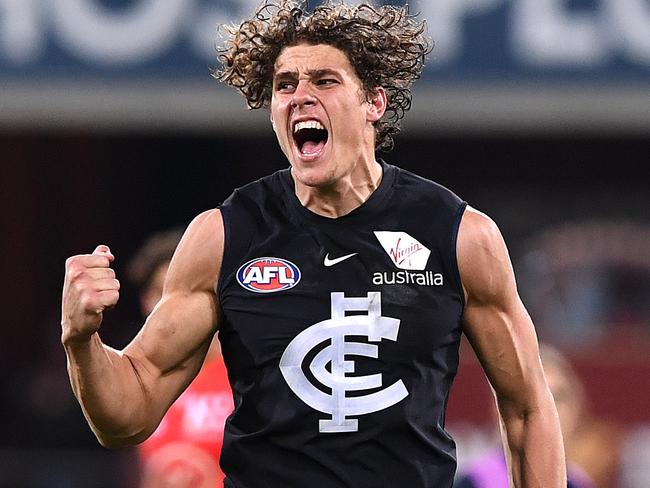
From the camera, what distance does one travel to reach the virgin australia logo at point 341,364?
4.08 m

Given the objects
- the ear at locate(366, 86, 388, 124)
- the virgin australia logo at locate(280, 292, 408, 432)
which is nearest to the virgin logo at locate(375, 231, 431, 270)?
the virgin australia logo at locate(280, 292, 408, 432)

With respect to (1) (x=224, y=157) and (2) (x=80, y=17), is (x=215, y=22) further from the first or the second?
(1) (x=224, y=157)

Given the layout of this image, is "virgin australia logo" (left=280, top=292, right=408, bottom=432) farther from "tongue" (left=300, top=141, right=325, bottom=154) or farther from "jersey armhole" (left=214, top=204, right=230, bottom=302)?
"tongue" (left=300, top=141, right=325, bottom=154)

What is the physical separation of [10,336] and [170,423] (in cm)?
732

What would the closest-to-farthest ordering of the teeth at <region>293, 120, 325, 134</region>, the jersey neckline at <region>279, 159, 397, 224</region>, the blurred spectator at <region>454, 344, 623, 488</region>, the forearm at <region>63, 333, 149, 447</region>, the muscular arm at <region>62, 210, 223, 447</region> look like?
the forearm at <region>63, 333, 149, 447</region>
the muscular arm at <region>62, 210, 223, 447</region>
the teeth at <region>293, 120, 325, 134</region>
the jersey neckline at <region>279, 159, 397, 224</region>
the blurred spectator at <region>454, 344, 623, 488</region>

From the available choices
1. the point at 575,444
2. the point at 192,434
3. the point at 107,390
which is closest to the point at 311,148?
the point at 107,390

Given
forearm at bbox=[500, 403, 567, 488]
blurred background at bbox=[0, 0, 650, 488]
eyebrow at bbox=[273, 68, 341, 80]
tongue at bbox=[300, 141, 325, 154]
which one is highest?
blurred background at bbox=[0, 0, 650, 488]

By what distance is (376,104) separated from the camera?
4406 mm

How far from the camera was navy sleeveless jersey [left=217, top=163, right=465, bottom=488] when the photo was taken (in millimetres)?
4078

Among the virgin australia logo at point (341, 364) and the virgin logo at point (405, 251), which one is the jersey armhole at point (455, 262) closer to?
the virgin logo at point (405, 251)

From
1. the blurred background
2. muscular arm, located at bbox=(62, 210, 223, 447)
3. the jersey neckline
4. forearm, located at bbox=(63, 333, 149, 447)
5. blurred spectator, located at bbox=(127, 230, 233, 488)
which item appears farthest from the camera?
the blurred background

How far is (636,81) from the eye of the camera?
29.5 ft

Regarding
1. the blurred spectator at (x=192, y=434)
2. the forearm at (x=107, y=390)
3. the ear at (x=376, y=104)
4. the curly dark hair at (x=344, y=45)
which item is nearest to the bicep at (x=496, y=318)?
the ear at (x=376, y=104)

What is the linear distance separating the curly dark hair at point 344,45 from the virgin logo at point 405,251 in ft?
1.34
